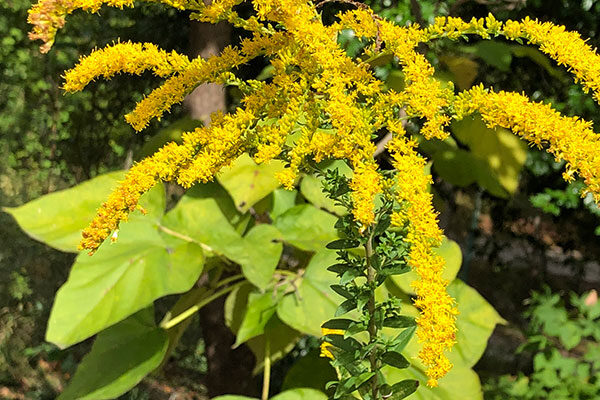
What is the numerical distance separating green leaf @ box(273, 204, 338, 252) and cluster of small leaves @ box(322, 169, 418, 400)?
65 cm

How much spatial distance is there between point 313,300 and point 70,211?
1.93 ft

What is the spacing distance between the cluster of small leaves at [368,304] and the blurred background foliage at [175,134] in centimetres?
72

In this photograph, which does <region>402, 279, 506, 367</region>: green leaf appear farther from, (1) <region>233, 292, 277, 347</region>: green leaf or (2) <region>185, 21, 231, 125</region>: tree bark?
(2) <region>185, 21, 231, 125</region>: tree bark

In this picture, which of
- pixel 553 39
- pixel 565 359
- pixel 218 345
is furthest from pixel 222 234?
pixel 565 359

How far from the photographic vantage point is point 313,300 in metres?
1.25

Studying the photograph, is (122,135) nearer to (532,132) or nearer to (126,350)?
(126,350)

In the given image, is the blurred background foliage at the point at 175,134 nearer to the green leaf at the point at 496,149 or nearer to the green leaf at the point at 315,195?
the green leaf at the point at 496,149

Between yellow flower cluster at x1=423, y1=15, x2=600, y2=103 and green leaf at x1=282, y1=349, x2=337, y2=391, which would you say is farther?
green leaf at x1=282, y1=349, x2=337, y2=391

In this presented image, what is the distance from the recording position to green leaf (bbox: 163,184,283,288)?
1247 millimetres

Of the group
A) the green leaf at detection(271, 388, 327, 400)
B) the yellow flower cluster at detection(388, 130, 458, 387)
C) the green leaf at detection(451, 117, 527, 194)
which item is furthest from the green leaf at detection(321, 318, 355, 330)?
the green leaf at detection(451, 117, 527, 194)

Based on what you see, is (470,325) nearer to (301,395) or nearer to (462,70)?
(301,395)

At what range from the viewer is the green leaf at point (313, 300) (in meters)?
1.22

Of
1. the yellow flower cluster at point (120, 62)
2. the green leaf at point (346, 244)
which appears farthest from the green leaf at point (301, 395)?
the yellow flower cluster at point (120, 62)

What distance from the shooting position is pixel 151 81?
218cm
